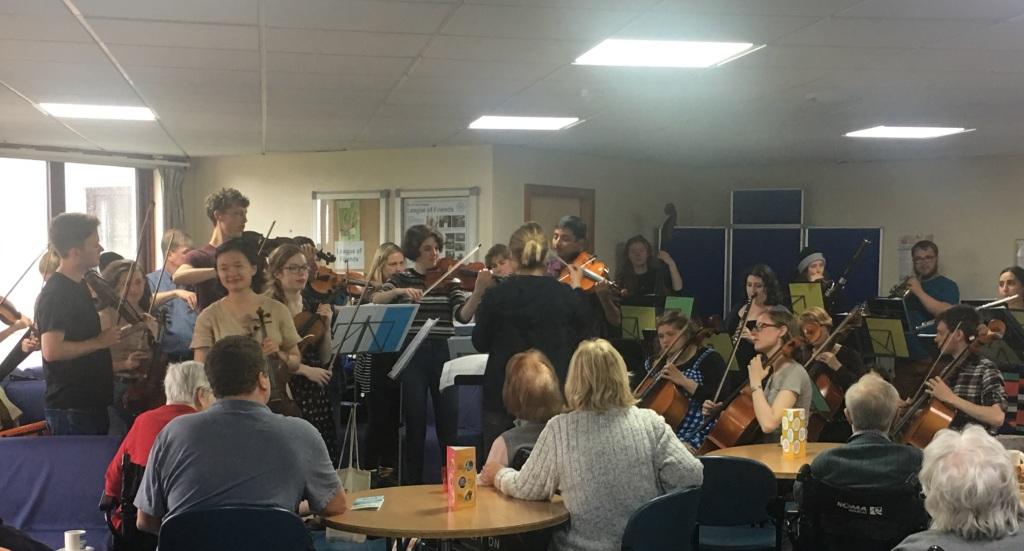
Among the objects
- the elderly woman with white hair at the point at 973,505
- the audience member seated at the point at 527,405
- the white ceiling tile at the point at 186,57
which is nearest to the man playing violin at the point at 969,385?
the audience member seated at the point at 527,405

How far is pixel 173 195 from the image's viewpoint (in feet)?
29.1

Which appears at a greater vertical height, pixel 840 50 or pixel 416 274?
pixel 840 50

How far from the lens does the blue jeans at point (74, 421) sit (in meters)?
3.90

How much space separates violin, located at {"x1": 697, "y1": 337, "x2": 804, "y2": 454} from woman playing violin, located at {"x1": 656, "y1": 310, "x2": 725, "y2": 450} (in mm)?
57

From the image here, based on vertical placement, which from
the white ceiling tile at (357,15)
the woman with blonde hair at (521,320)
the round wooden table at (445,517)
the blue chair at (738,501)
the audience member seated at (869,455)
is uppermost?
the white ceiling tile at (357,15)

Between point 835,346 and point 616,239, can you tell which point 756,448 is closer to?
point 835,346

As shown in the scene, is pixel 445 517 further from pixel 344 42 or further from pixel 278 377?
pixel 344 42

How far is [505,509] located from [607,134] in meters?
4.75

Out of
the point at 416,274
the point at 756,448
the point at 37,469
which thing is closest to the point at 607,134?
the point at 416,274

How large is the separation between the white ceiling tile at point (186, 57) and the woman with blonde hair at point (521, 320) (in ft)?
4.99

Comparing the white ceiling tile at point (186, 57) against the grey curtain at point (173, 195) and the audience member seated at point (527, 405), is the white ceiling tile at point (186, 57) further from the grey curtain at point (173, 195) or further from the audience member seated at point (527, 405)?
the grey curtain at point (173, 195)

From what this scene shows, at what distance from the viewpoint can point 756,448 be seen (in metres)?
3.91

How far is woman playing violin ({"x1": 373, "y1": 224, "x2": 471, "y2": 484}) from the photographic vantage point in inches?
192

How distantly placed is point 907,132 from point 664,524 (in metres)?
5.45
